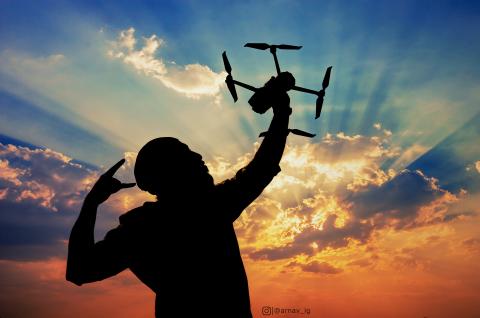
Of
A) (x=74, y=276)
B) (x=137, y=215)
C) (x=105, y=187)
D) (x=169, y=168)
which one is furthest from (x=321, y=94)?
(x=74, y=276)

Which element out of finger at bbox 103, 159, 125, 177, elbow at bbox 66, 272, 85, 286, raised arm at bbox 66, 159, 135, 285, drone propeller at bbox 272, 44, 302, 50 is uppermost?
drone propeller at bbox 272, 44, 302, 50

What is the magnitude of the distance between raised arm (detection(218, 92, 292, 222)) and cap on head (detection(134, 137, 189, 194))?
68 centimetres

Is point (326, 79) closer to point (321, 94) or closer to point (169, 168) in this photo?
point (321, 94)

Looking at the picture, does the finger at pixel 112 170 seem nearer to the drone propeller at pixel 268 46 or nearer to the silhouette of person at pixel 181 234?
the silhouette of person at pixel 181 234

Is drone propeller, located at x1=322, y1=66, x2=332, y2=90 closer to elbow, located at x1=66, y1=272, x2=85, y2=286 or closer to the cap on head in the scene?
the cap on head

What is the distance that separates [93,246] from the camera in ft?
13.5

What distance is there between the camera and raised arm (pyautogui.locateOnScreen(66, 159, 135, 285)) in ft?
13.2

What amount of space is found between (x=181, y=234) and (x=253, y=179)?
3.38 feet

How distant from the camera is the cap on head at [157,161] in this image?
441 centimetres

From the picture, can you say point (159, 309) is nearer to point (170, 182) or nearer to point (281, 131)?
point (170, 182)

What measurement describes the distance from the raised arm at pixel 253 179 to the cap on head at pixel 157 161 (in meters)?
0.68

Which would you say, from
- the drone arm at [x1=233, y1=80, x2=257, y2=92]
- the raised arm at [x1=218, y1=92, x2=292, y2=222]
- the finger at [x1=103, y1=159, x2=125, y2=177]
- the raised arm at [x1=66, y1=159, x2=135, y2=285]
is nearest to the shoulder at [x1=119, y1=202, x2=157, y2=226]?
the raised arm at [x1=66, y1=159, x2=135, y2=285]

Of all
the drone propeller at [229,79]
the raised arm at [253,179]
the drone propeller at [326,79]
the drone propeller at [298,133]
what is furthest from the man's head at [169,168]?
the drone propeller at [326,79]

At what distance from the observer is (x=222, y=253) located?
394cm
